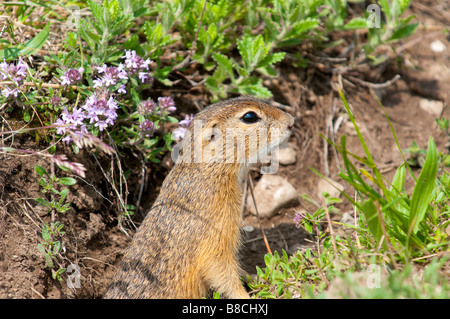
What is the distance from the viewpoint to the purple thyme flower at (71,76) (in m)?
4.92

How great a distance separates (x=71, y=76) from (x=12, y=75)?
566mm

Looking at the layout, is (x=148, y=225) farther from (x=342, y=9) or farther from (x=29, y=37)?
(x=342, y=9)

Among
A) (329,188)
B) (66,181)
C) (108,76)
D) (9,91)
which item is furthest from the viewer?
(329,188)

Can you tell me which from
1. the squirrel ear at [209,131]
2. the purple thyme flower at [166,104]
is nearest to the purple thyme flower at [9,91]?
the purple thyme flower at [166,104]

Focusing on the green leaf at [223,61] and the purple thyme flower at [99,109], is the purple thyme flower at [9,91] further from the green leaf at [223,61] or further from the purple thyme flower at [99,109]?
the green leaf at [223,61]

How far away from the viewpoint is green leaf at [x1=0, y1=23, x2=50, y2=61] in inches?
195

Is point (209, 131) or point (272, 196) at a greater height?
point (209, 131)

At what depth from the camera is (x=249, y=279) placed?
4668 millimetres

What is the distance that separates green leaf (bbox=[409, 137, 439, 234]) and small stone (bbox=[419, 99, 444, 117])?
3975 mm

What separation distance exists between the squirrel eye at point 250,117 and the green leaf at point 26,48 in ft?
7.46

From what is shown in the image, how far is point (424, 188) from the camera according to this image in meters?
3.80

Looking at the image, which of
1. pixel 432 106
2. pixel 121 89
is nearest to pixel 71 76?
pixel 121 89

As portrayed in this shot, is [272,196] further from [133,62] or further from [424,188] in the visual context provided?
[424,188]

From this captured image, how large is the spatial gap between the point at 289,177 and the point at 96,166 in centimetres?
261
